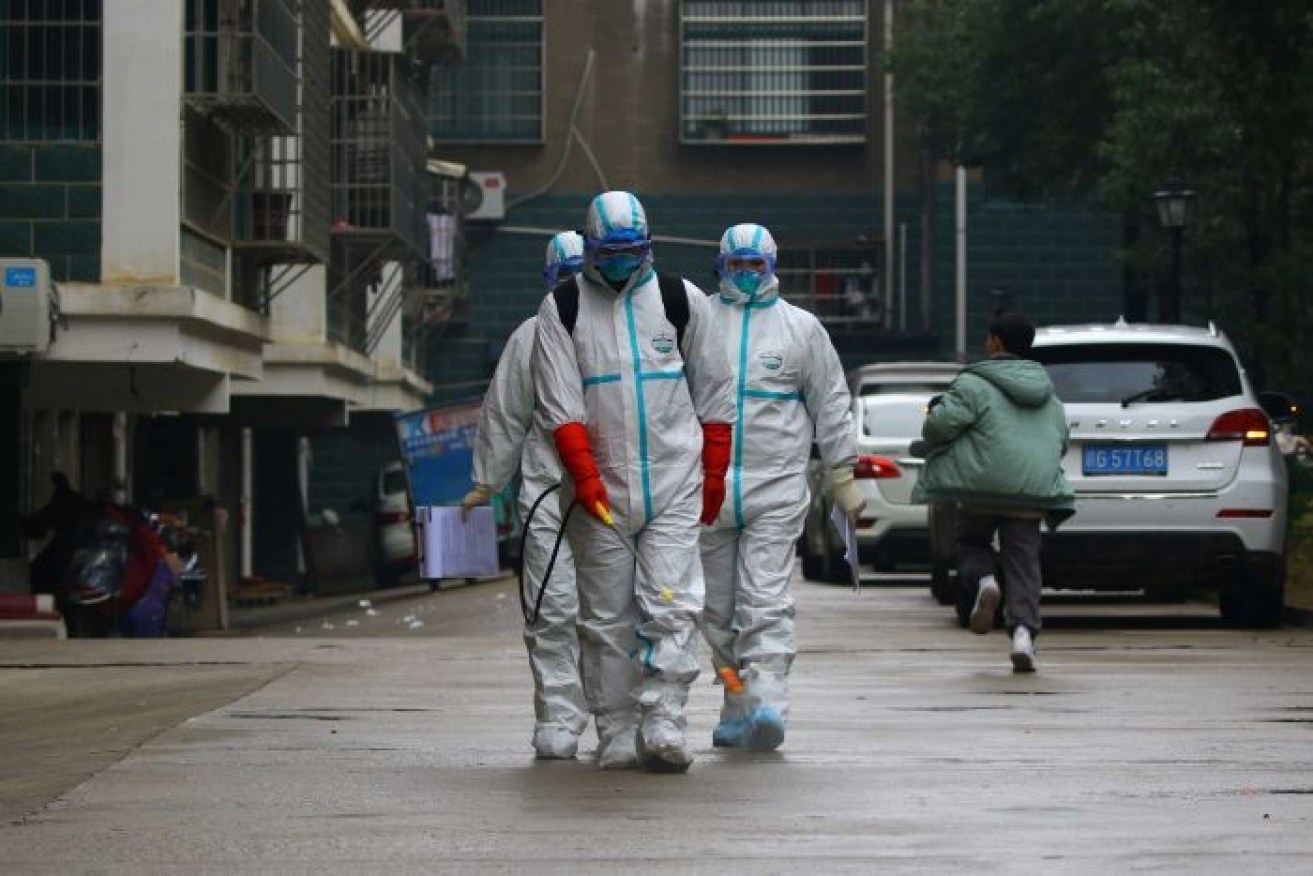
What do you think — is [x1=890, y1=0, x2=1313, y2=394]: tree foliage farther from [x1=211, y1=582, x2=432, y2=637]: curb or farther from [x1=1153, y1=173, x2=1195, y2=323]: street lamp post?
[x1=211, y1=582, x2=432, y2=637]: curb

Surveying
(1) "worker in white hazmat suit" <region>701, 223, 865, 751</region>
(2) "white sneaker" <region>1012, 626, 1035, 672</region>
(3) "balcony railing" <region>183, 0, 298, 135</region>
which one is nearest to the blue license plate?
(2) "white sneaker" <region>1012, 626, 1035, 672</region>

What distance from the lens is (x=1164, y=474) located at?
18.0 metres

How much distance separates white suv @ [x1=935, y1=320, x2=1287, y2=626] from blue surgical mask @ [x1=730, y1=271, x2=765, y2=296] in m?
6.13

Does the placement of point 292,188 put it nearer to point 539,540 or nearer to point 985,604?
point 985,604

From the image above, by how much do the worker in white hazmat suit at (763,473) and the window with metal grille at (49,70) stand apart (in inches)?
579

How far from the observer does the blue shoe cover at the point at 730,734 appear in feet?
36.5

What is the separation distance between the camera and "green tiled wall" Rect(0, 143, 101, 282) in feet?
84.3

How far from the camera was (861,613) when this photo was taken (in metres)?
22.2

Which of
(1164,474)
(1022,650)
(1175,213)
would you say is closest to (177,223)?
(1175,213)

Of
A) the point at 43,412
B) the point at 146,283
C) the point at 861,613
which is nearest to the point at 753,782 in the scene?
the point at 861,613

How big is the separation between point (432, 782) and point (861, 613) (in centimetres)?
1251

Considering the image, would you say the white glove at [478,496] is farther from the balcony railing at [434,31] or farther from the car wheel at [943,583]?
the balcony railing at [434,31]

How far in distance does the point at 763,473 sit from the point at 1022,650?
3.42 m

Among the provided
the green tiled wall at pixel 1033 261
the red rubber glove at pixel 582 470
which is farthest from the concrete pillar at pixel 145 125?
the green tiled wall at pixel 1033 261
